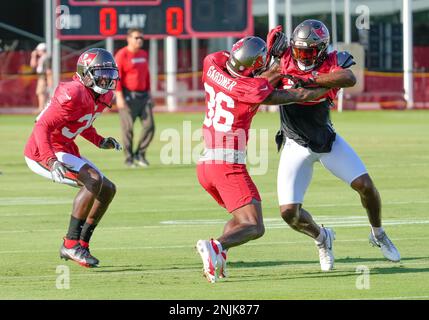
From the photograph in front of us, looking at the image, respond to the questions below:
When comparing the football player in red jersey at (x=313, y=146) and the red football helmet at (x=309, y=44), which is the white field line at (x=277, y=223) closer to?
the football player in red jersey at (x=313, y=146)

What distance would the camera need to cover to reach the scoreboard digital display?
32.1 metres

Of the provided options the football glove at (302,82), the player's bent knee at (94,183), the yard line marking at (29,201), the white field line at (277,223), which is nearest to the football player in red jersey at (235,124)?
the football glove at (302,82)

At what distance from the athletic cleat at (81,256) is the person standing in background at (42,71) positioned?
87.4 ft

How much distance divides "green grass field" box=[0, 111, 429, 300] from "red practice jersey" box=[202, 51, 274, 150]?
3.78ft

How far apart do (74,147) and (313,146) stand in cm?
221

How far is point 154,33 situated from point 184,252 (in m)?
20.5

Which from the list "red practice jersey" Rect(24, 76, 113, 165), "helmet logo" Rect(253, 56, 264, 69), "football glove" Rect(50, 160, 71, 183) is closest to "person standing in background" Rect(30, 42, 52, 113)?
"red practice jersey" Rect(24, 76, 113, 165)

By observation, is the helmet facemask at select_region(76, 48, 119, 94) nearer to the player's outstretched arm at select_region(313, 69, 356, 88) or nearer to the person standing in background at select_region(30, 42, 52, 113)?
the player's outstretched arm at select_region(313, 69, 356, 88)

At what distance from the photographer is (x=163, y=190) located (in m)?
18.8

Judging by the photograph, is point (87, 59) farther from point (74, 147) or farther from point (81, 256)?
point (81, 256)

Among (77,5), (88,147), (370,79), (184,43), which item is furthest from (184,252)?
(184,43)

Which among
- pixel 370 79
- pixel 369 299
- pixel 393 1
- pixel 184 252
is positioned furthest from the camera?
pixel 393 1

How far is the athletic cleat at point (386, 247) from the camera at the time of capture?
38.7ft

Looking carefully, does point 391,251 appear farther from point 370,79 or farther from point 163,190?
point 370,79
